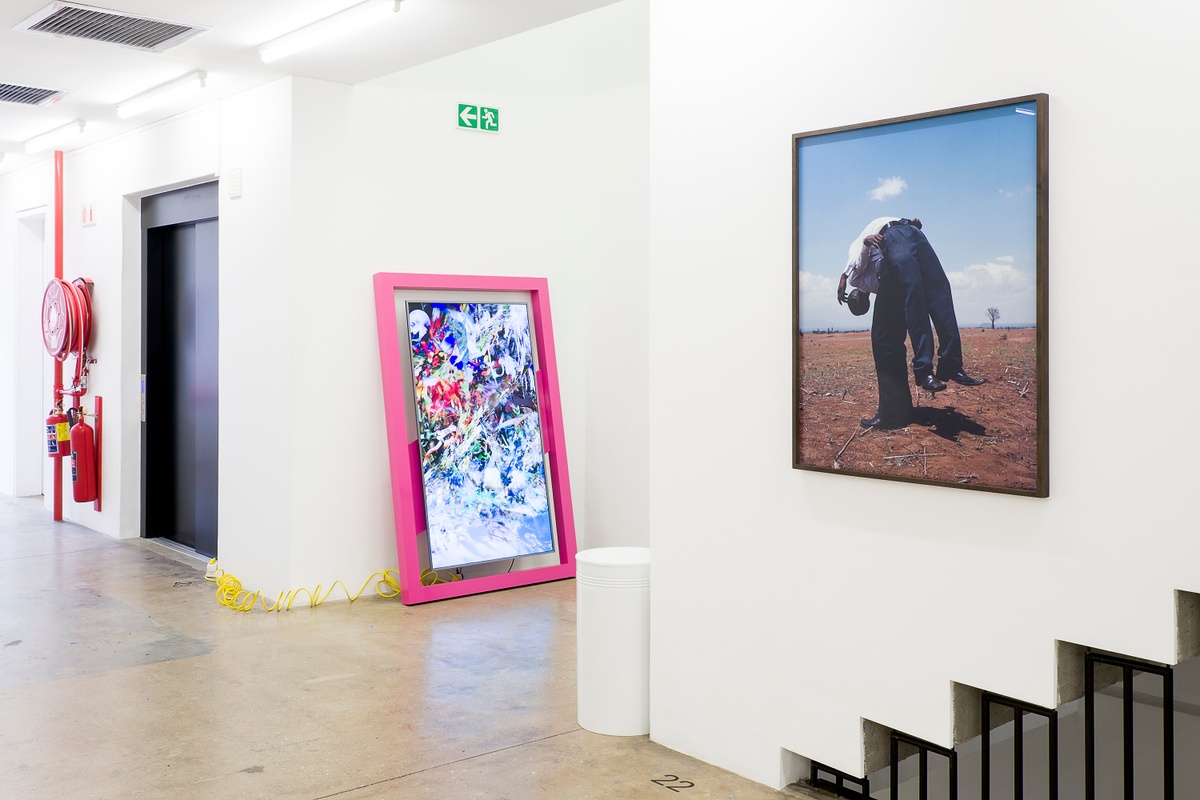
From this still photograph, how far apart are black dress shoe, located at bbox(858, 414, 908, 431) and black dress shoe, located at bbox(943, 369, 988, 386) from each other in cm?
19

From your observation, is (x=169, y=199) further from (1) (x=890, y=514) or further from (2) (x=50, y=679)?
(1) (x=890, y=514)

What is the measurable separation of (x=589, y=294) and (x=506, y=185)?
2.79 feet

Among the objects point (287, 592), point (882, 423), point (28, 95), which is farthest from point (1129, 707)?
point (28, 95)

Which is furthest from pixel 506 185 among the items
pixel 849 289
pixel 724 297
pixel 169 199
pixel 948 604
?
pixel 948 604

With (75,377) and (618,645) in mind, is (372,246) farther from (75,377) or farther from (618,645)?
(75,377)

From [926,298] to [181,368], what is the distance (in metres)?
5.65

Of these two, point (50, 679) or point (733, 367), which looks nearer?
point (733, 367)

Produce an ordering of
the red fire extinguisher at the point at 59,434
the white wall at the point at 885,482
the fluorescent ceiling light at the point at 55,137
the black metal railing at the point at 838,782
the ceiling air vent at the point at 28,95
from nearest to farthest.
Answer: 1. the white wall at the point at 885,482
2. the black metal railing at the point at 838,782
3. the ceiling air vent at the point at 28,95
4. the fluorescent ceiling light at the point at 55,137
5. the red fire extinguisher at the point at 59,434

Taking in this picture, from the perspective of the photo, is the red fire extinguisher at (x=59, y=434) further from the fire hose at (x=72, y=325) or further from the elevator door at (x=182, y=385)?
the elevator door at (x=182, y=385)

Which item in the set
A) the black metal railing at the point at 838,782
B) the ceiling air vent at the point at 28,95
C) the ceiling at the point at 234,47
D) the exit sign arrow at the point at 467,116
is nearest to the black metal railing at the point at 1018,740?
the black metal railing at the point at 838,782

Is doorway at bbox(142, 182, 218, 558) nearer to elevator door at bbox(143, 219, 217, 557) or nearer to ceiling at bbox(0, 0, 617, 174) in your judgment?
elevator door at bbox(143, 219, 217, 557)

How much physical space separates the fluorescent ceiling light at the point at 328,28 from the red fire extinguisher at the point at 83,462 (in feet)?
11.7

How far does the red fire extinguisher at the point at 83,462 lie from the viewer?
7535 mm

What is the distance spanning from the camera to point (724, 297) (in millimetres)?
3500
